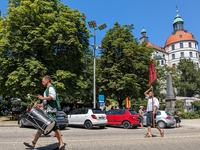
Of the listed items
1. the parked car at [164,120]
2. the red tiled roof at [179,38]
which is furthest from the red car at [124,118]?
the red tiled roof at [179,38]

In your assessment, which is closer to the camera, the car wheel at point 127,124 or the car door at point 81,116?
the car door at point 81,116

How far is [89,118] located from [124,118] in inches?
112

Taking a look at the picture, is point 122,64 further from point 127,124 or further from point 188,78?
point 188,78

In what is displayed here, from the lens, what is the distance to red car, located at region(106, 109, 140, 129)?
14.6 m

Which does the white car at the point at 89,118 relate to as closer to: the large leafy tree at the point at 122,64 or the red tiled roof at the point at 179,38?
the large leafy tree at the point at 122,64

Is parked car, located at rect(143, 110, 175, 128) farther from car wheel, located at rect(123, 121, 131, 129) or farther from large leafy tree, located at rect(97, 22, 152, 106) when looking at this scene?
large leafy tree, located at rect(97, 22, 152, 106)

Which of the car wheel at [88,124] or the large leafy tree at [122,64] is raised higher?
the large leafy tree at [122,64]

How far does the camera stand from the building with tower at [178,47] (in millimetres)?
92125

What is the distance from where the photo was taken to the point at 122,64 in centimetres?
2297

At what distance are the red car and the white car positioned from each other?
4.70ft

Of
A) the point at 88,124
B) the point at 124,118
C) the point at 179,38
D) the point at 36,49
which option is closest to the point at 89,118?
the point at 88,124

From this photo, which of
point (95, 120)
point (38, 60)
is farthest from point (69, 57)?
point (95, 120)

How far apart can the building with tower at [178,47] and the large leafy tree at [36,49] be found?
7622 centimetres

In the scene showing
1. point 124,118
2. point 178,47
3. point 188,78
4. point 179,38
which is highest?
point 179,38
